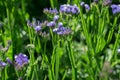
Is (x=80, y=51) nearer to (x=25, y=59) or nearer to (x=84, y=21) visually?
(x=84, y=21)

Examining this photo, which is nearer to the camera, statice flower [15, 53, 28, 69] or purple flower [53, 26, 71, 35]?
statice flower [15, 53, 28, 69]

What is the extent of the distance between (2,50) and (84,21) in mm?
620

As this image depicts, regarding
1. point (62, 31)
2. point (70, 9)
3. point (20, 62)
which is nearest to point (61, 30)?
point (62, 31)

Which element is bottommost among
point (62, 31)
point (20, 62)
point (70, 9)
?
point (20, 62)

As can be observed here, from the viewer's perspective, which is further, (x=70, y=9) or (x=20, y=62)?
(x=70, y=9)

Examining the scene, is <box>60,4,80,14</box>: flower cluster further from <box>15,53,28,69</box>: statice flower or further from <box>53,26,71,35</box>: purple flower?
<box>15,53,28,69</box>: statice flower

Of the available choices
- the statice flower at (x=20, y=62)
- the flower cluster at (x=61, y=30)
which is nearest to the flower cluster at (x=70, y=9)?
the flower cluster at (x=61, y=30)

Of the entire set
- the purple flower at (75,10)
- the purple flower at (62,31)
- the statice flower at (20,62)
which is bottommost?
the statice flower at (20,62)

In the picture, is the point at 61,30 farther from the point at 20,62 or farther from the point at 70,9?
the point at 20,62

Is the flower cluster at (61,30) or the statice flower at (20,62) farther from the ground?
the flower cluster at (61,30)

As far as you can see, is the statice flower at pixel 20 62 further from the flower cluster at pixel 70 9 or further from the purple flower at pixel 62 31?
the flower cluster at pixel 70 9

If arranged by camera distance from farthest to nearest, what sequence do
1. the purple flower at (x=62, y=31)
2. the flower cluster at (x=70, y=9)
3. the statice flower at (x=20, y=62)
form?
the flower cluster at (x=70, y=9)
the purple flower at (x=62, y=31)
the statice flower at (x=20, y=62)

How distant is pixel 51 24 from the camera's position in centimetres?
211

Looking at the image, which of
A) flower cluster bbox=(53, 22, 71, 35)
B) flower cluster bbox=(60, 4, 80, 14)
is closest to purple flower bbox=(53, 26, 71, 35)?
flower cluster bbox=(53, 22, 71, 35)
